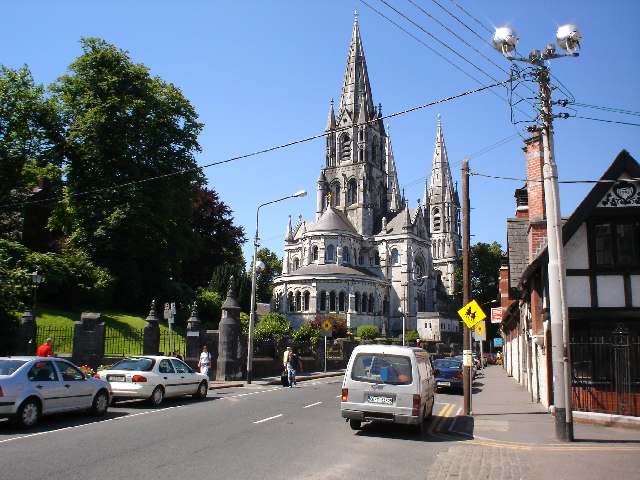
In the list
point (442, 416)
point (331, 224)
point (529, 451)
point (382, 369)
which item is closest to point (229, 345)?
point (442, 416)

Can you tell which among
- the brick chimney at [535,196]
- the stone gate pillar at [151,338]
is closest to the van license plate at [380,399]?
the brick chimney at [535,196]

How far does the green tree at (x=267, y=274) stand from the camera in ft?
307

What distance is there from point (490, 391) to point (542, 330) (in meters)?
8.63

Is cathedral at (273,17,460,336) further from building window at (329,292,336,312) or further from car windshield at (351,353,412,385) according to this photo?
car windshield at (351,353,412,385)

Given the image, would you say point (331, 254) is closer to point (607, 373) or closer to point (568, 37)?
point (607, 373)

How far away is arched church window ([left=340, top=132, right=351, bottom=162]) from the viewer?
325 ft

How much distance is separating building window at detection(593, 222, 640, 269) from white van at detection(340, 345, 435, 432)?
20.1ft

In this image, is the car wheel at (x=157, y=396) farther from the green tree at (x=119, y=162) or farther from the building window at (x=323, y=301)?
the building window at (x=323, y=301)

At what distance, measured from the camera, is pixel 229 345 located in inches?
1089

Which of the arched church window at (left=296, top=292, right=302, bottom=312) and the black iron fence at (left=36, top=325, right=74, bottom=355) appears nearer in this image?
the black iron fence at (left=36, top=325, right=74, bottom=355)

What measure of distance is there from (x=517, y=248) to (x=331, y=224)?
6761 cm

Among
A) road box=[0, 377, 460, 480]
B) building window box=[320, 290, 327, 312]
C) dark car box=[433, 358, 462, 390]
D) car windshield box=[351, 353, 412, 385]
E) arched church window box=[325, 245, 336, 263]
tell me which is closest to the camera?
road box=[0, 377, 460, 480]

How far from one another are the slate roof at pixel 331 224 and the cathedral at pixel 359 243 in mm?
156

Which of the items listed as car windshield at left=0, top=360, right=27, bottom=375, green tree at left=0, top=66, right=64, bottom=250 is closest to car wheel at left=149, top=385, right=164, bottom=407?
car windshield at left=0, top=360, right=27, bottom=375
